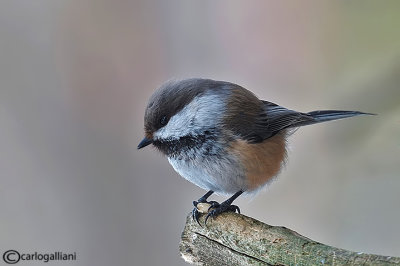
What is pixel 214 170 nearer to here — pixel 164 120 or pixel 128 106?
pixel 164 120

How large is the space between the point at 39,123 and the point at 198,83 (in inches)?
47.3

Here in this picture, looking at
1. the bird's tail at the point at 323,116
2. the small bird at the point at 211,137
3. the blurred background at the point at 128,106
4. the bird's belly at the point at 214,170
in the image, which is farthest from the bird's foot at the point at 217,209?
the blurred background at the point at 128,106

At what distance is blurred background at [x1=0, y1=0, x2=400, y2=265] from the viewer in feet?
9.71

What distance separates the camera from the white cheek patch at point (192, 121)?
6.97 feet

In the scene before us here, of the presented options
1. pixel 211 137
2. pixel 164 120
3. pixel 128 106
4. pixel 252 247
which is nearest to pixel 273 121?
pixel 211 137

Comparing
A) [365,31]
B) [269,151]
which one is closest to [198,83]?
[269,151]

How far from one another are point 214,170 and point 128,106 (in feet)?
3.61

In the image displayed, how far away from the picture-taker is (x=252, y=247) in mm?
1671

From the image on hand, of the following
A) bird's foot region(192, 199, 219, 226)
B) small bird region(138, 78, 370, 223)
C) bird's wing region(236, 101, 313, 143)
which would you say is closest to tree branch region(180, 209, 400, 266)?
bird's foot region(192, 199, 219, 226)

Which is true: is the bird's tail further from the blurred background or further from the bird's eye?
the bird's eye

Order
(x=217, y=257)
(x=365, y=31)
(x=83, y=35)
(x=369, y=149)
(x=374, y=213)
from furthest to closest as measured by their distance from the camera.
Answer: (x=83, y=35) < (x=374, y=213) < (x=365, y=31) < (x=369, y=149) < (x=217, y=257)

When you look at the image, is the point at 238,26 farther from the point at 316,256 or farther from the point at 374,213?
the point at 316,256

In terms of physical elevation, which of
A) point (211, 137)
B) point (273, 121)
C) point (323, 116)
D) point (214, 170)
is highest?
point (323, 116)

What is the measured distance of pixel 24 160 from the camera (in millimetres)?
2977
